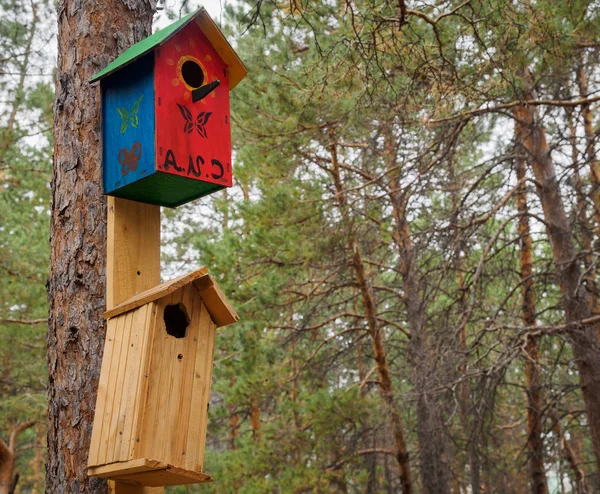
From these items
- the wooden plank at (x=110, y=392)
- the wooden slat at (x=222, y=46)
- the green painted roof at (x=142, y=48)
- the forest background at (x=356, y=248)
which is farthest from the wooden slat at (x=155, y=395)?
the forest background at (x=356, y=248)

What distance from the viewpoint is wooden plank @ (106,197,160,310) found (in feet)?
7.68

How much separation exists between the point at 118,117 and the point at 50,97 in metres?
6.79

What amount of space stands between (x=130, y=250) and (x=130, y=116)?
1.65ft

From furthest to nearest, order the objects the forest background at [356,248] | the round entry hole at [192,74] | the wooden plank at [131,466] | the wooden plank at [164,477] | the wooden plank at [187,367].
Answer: the forest background at [356,248] < the round entry hole at [192,74] < the wooden plank at [187,367] < the wooden plank at [164,477] < the wooden plank at [131,466]

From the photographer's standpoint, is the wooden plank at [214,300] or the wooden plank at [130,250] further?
the wooden plank at [214,300]

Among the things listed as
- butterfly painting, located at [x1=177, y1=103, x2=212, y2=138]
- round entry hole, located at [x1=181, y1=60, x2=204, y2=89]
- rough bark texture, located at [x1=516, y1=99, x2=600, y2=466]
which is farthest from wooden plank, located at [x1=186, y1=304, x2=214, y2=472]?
rough bark texture, located at [x1=516, y1=99, x2=600, y2=466]

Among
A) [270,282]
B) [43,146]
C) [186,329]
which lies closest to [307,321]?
[270,282]

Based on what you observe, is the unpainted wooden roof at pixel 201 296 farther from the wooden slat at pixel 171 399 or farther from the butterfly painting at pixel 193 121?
the butterfly painting at pixel 193 121

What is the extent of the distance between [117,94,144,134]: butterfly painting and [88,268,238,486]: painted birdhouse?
60 centimetres

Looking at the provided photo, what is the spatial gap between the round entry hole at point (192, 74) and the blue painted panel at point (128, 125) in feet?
0.67

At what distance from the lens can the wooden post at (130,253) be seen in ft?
7.64

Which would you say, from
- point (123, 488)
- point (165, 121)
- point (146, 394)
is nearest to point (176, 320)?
point (146, 394)

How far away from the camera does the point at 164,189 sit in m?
2.44

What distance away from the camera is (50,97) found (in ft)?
28.0
